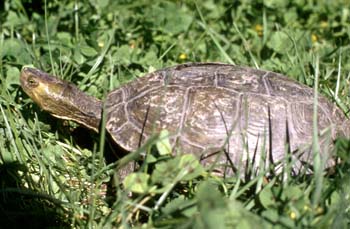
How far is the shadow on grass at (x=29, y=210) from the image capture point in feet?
7.93

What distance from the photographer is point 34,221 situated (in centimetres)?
244

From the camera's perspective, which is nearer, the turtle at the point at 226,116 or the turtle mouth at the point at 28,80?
the turtle at the point at 226,116

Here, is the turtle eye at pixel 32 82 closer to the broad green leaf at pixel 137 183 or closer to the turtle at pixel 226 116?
the turtle at pixel 226 116

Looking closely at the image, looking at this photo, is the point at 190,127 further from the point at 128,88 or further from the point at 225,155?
the point at 128,88

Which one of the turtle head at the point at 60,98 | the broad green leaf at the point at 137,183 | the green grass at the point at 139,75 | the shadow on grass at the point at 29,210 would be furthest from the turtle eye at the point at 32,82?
the broad green leaf at the point at 137,183

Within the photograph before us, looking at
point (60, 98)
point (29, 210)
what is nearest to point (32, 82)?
point (60, 98)

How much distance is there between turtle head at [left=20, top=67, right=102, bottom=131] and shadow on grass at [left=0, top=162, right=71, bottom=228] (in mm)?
472

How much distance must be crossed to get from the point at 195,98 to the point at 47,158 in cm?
68

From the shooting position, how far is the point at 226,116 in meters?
2.56

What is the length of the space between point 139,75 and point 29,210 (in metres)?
1.25

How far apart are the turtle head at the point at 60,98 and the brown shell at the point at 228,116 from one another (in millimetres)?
156

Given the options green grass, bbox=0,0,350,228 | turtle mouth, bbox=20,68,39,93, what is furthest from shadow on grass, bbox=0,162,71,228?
turtle mouth, bbox=20,68,39,93

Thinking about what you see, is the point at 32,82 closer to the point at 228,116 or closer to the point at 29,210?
the point at 29,210

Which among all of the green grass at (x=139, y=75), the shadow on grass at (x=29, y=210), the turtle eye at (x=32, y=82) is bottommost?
the shadow on grass at (x=29, y=210)
